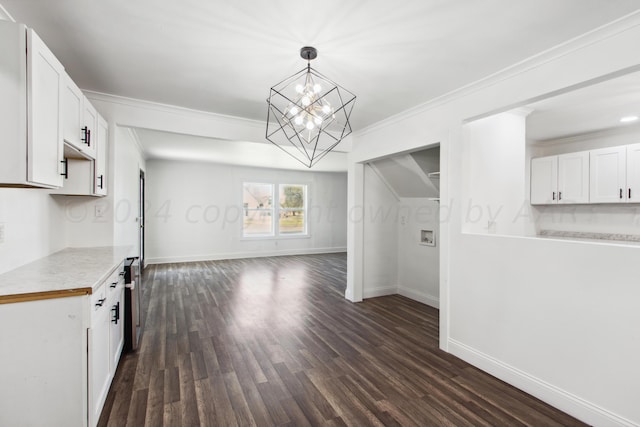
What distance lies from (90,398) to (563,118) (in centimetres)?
508

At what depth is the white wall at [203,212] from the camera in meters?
7.23

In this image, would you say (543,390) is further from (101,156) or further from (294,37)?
(101,156)

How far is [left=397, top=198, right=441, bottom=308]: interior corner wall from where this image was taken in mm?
4383

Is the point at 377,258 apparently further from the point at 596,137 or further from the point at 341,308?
the point at 596,137

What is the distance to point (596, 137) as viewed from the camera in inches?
163

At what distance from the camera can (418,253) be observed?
4.66m

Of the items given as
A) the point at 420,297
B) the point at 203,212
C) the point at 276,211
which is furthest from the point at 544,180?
the point at 203,212

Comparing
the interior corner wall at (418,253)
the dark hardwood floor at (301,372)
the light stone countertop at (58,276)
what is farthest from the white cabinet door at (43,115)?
the interior corner wall at (418,253)

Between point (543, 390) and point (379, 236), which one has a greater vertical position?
point (379, 236)

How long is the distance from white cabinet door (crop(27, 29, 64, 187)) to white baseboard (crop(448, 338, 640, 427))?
11.4 feet

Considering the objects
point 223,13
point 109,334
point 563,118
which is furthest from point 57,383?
point 563,118

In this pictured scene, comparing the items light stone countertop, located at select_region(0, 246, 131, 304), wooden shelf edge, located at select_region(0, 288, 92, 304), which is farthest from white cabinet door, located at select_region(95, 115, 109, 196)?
wooden shelf edge, located at select_region(0, 288, 92, 304)

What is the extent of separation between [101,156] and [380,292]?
4.12 metres

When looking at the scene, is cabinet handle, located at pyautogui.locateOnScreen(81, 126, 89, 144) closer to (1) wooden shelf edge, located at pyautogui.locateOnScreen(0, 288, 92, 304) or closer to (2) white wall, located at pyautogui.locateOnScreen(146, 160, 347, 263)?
(1) wooden shelf edge, located at pyautogui.locateOnScreen(0, 288, 92, 304)
